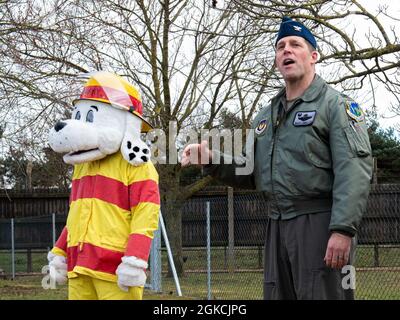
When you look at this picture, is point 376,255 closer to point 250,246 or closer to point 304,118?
point 250,246

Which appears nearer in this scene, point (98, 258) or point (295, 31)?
point (295, 31)

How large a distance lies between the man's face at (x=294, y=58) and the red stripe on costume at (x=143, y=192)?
1.19 metres

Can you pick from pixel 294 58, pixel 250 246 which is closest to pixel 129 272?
pixel 294 58

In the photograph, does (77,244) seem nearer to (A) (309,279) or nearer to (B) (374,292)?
(A) (309,279)

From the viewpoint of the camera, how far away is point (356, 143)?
349 cm

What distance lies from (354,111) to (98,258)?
1.74m

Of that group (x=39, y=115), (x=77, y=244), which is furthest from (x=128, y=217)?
(x=39, y=115)

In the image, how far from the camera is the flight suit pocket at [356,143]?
3.46 meters

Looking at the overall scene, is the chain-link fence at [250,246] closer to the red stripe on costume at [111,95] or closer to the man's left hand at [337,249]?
the red stripe on costume at [111,95]

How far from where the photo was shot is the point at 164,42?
14.2m

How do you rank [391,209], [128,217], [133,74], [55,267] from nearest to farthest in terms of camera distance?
1. [128,217]
2. [55,267]
3. [391,209]
4. [133,74]

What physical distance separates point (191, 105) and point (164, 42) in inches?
51.2

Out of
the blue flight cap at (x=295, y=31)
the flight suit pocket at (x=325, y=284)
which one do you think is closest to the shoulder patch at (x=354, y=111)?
the blue flight cap at (x=295, y=31)

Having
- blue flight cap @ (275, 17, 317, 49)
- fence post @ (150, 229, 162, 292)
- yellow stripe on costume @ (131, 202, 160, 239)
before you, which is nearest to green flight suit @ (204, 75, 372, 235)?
blue flight cap @ (275, 17, 317, 49)
